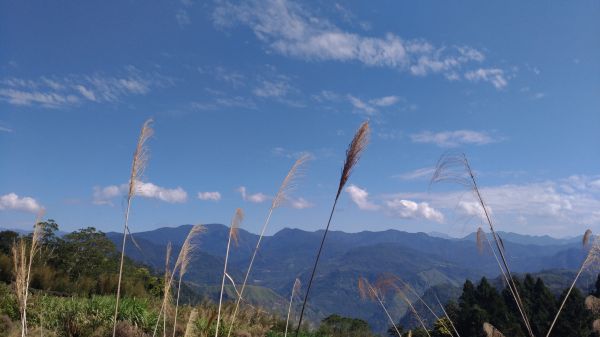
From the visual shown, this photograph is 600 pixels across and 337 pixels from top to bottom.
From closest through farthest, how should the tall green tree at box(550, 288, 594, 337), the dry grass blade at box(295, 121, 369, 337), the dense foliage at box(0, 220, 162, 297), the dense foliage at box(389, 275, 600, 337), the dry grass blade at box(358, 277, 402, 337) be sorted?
1. the dry grass blade at box(295, 121, 369, 337)
2. the dry grass blade at box(358, 277, 402, 337)
3. the dense foliage at box(0, 220, 162, 297)
4. the tall green tree at box(550, 288, 594, 337)
5. the dense foliage at box(389, 275, 600, 337)

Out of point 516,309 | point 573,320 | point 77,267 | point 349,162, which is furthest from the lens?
point 573,320

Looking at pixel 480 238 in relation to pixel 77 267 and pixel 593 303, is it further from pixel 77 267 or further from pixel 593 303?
pixel 77 267

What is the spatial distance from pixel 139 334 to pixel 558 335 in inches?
1434

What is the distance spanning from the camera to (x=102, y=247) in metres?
25.3

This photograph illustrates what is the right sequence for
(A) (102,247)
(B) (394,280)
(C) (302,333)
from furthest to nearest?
(A) (102,247) → (C) (302,333) → (B) (394,280)

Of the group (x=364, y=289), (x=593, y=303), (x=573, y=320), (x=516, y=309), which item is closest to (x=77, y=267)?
(x=364, y=289)

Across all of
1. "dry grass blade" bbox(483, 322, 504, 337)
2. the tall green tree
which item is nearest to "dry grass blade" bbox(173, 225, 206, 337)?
"dry grass blade" bbox(483, 322, 504, 337)

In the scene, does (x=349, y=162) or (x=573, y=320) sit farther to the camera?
(x=573, y=320)

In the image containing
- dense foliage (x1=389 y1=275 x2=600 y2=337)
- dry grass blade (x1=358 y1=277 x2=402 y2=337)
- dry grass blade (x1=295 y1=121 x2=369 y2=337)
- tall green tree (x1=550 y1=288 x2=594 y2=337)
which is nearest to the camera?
dry grass blade (x1=295 y1=121 x2=369 y2=337)

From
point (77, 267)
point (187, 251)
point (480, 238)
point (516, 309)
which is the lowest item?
point (516, 309)

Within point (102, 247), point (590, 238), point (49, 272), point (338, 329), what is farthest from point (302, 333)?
point (102, 247)

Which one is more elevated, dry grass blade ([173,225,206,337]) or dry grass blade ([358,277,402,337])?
dry grass blade ([173,225,206,337])

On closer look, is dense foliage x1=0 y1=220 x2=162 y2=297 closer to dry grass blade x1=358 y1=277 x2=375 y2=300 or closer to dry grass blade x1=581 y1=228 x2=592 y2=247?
dry grass blade x1=358 y1=277 x2=375 y2=300

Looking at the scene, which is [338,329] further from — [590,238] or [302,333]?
[590,238]
